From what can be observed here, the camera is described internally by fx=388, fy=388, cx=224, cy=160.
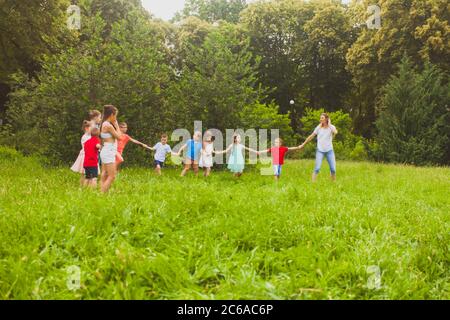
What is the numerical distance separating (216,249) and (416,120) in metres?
23.1

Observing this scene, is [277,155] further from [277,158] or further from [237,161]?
[237,161]

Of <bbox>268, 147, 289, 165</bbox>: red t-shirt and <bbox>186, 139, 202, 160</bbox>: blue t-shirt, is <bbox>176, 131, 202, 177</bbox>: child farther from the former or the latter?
<bbox>268, 147, 289, 165</bbox>: red t-shirt

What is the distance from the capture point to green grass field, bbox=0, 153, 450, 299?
335 cm

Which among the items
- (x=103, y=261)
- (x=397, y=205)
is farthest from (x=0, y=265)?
(x=397, y=205)

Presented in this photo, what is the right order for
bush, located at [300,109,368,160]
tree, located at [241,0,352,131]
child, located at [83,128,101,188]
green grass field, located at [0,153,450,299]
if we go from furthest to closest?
tree, located at [241,0,352,131] → bush, located at [300,109,368,160] → child, located at [83,128,101,188] → green grass field, located at [0,153,450,299]

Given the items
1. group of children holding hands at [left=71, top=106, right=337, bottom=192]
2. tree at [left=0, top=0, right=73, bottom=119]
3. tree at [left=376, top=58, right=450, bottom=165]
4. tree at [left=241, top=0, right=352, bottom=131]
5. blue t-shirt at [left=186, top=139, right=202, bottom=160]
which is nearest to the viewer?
group of children holding hands at [left=71, top=106, right=337, bottom=192]

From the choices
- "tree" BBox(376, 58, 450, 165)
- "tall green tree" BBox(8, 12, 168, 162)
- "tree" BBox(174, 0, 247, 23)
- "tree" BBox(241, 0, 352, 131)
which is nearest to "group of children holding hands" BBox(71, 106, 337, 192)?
"tall green tree" BBox(8, 12, 168, 162)

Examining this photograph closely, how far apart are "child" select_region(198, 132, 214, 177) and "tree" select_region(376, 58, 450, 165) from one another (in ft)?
46.9

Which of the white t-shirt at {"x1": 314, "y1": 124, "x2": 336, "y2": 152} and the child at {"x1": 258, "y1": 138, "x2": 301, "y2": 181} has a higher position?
the white t-shirt at {"x1": 314, "y1": 124, "x2": 336, "y2": 152}

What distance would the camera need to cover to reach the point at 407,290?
341cm

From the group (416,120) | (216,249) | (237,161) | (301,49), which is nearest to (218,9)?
(301,49)

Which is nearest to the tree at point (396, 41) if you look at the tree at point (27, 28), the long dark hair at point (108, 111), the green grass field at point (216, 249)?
the tree at point (27, 28)

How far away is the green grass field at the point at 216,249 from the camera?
11.0ft
